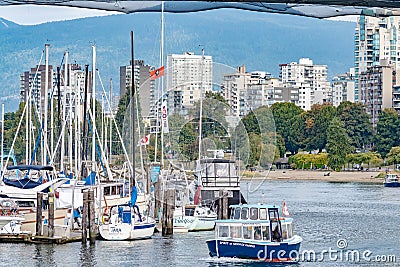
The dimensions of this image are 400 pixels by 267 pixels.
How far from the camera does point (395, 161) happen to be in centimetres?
12244

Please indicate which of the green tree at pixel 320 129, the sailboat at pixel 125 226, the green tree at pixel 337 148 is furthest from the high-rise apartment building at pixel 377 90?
the sailboat at pixel 125 226

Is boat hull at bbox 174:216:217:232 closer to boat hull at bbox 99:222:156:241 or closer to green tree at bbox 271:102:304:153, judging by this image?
boat hull at bbox 99:222:156:241

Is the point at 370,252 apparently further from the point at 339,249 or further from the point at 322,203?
the point at 322,203

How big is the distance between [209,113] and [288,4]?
1190 inches

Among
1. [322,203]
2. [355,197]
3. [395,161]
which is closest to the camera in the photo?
[322,203]

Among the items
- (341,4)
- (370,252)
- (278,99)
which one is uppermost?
(278,99)

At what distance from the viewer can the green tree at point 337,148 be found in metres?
125

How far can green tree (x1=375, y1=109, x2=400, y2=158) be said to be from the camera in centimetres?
13012

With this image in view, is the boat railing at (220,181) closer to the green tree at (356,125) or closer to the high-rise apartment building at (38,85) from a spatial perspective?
the high-rise apartment building at (38,85)

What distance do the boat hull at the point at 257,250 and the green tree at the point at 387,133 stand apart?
348 ft

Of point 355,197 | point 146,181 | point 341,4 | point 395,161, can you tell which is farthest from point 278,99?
point 341,4

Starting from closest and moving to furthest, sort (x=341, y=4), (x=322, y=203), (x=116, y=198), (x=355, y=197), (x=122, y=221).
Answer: (x=341, y=4) < (x=122, y=221) < (x=116, y=198) < (x=322, y=203) < (x=355, y=197)

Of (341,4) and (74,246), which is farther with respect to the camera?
(74,246)

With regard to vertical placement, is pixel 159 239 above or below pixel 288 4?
below
